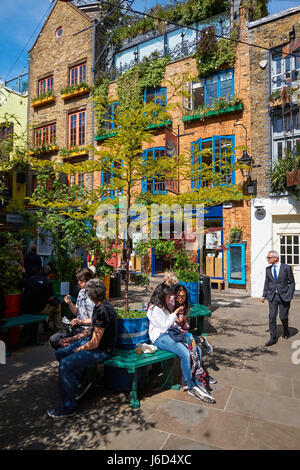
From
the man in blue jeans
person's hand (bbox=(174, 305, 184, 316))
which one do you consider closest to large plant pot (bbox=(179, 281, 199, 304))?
person's hand (bbox=(174, 305, 184, 316))

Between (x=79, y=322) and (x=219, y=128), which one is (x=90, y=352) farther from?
(x=219, y=128)

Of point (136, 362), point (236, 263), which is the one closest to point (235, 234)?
point (236, 263)

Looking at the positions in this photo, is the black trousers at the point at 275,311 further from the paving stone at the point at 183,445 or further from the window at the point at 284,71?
the window at the point at 284,71

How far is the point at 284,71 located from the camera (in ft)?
39.4

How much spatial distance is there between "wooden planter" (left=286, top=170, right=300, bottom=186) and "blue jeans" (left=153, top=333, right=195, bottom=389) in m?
8.73

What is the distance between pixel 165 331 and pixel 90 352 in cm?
106

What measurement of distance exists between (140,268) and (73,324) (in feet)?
36.8

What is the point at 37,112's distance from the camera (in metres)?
20.1

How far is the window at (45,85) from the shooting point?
19.6m

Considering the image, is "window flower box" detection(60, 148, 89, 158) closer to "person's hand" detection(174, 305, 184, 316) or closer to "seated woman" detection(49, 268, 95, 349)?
"seated woman" detection(49, 268, 95, 349)

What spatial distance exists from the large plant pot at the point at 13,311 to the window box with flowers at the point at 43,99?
16.4 meters

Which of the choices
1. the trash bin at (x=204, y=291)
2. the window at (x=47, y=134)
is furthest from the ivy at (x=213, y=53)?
the trash bin at (x=204, y=291)
